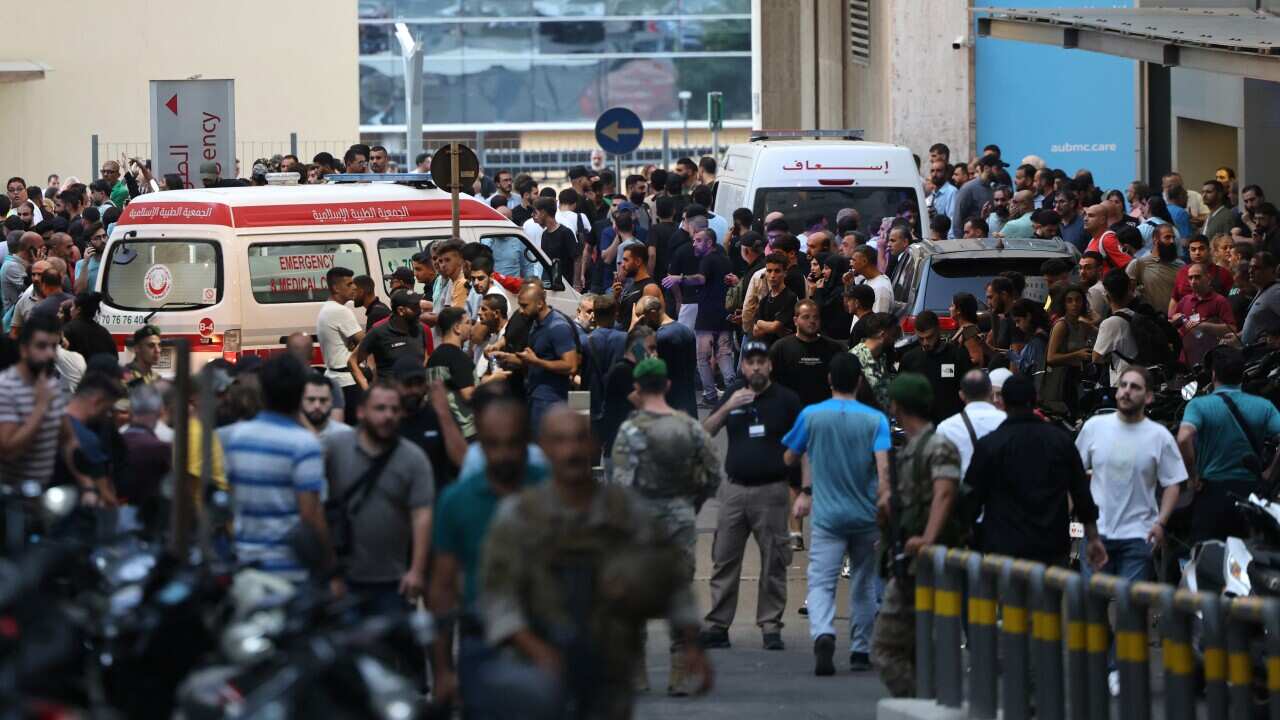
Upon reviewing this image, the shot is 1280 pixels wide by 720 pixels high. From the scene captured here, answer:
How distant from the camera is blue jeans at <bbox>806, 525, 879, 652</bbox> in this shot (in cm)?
1159

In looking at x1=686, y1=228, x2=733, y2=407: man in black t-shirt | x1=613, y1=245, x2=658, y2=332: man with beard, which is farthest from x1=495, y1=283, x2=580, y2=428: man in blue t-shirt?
x1=686, y1=228, x2=733, y2=407: man in black t-shirt

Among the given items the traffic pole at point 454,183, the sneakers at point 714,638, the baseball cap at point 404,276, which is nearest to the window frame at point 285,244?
the traffic pole at point 454,183

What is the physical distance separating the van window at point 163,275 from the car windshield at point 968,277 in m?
5.47

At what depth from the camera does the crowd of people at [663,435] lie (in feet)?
22.6

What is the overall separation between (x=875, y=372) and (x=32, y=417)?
5.71 m

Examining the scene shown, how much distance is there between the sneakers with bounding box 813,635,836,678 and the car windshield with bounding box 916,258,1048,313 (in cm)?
655

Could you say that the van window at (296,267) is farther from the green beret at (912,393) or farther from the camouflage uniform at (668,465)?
the green beret at (912,393)

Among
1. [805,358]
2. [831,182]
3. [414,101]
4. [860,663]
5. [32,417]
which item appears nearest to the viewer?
[32,417]

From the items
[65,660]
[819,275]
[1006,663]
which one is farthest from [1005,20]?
[65,660]

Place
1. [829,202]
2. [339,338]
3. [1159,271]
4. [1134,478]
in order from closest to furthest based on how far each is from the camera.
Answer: [1134,478] < [339,338] < [1159,271] < [829,202]

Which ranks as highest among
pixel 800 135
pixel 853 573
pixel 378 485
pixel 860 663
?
pixel 800 135

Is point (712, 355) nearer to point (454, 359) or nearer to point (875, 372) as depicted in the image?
point (875, 372)

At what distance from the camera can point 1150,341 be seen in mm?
14883

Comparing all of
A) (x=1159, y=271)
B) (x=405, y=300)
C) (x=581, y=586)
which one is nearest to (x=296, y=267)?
(x=405, y=300)
